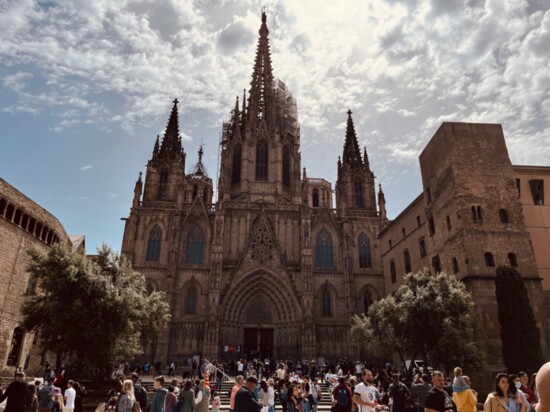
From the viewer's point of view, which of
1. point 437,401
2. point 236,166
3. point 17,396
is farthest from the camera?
point 236,166

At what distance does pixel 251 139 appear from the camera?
1785 inches

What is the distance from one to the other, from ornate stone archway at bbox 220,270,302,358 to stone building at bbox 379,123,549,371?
46.9 ft

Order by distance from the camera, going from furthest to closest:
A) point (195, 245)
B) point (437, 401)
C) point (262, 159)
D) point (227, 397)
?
point (262, 159), point (195, 245), point (227, 397), point (437, 401)

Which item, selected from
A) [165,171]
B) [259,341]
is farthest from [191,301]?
[165,171]

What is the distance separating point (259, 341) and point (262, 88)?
33038 millimetres

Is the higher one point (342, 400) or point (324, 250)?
point (324, 250)

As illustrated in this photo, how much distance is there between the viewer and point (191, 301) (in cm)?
3594

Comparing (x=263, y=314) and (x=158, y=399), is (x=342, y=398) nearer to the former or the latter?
(x=158, y=399)

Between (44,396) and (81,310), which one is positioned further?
(81,310)

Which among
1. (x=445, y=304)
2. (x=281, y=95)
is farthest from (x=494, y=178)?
(x=281, y=95)

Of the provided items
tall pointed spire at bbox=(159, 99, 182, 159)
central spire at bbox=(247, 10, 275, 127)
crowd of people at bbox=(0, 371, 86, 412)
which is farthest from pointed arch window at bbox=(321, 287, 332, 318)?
crowd of people at bbox=(0, 371, 86, 412)

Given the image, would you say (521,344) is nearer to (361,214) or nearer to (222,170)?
(361,214)

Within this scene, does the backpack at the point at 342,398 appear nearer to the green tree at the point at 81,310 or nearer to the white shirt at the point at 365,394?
the white shirt at the point at 365,394

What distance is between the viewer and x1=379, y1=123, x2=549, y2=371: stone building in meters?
19.5
